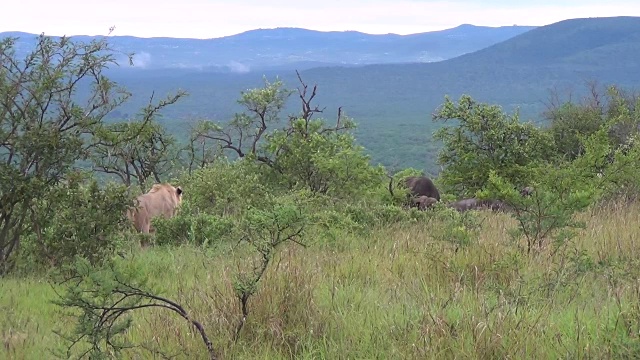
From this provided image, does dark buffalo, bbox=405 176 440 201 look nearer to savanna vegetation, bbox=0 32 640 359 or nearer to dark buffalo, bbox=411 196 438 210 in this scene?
dark buffalo, bbox=411 196 438 210

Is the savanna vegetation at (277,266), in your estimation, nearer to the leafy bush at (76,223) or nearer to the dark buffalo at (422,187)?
the leafy bush at (76,223)

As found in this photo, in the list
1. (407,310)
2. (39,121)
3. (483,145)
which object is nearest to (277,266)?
(407,310)

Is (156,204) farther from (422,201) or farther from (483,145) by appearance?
(483,145)

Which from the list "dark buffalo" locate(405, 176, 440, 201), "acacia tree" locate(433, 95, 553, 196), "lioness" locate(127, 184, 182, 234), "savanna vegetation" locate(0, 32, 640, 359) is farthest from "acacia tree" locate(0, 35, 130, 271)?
"acacia tree" locate(433, 95, 553, 196)

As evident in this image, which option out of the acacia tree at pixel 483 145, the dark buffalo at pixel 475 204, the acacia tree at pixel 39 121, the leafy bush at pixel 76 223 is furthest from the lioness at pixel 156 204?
the acacia tree at pixel 483 145

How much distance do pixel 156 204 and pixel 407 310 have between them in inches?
340

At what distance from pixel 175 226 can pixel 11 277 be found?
306 cm

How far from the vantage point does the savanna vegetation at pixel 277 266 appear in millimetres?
3340

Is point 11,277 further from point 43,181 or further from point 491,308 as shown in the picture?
point 491,308

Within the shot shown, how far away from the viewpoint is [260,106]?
24.9 meters

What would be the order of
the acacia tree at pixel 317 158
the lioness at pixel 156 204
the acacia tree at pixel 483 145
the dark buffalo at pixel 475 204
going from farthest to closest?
the acacia tree at pixel 483 145
the acacia tree at pixel 317 158
the dark buffalo at pixel 475 204
the lioness at pixel 156 204

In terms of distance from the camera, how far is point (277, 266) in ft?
13.6

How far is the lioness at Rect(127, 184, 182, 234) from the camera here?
11305 millimetres

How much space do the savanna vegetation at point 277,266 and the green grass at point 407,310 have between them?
1cm
